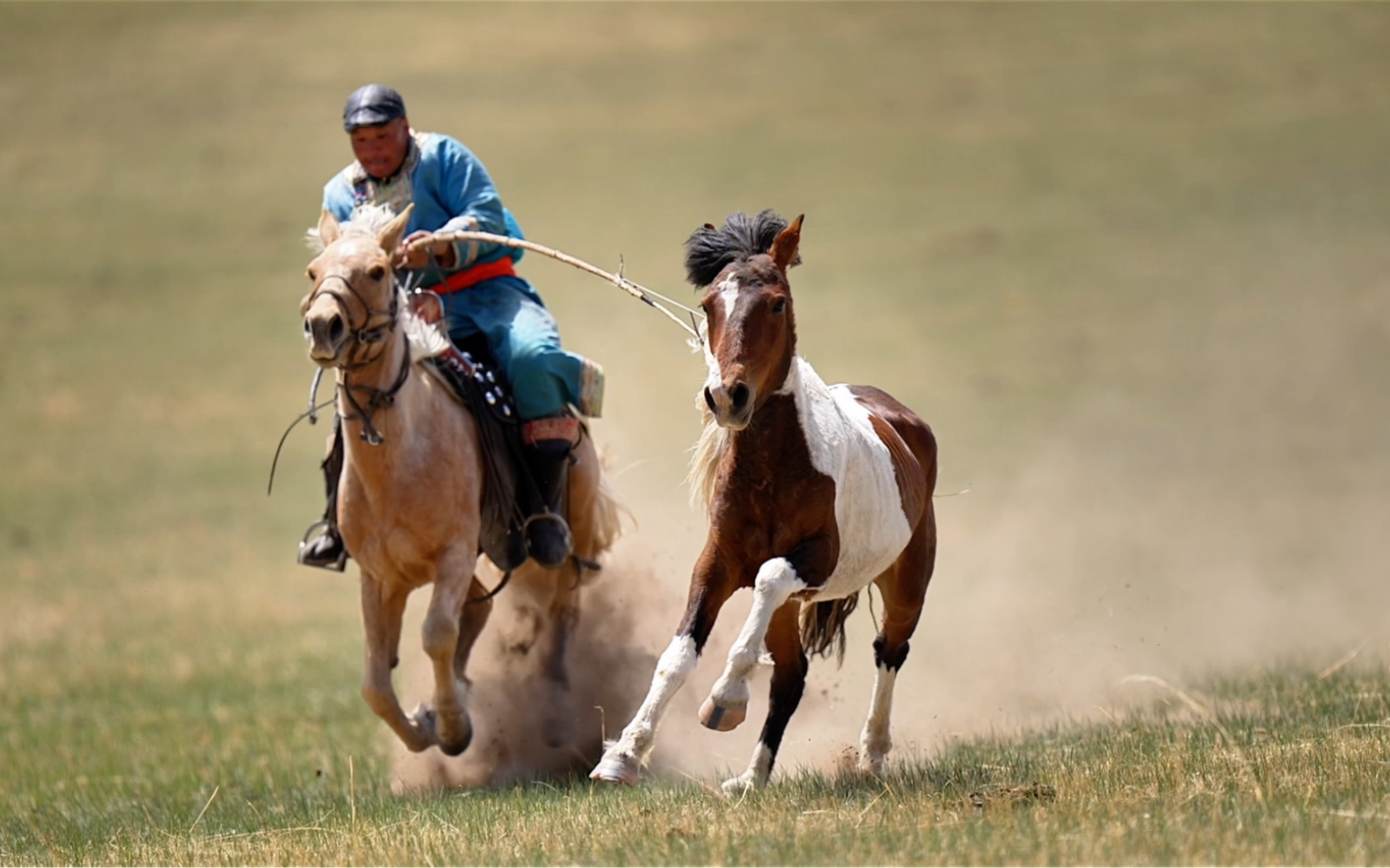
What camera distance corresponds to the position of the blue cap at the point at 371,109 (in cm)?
940

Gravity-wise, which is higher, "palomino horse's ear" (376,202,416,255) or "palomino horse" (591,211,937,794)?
"palomino horse's ear" (376,202,416,255)

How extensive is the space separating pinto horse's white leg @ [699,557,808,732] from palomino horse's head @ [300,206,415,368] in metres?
2.31

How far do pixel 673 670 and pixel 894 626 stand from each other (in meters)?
1.73

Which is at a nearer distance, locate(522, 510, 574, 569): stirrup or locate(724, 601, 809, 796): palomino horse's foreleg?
locate(724, 601, 809, 796): palomino horse's foreleg

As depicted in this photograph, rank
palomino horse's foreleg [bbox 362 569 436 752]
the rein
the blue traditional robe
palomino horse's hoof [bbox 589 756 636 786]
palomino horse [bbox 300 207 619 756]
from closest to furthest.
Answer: palomino horse's hoof [bbox 589 756 636 786], palomino horse [bbox 300 207 619 756], the rein, palomino horse's foreleg [bbox 362 569 436 752], the blue traditional robe

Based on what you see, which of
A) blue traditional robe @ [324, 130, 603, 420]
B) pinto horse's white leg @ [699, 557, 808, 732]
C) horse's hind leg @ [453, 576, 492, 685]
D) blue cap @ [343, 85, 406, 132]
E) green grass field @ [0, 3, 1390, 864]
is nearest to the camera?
pinto horse's white leg @ [699, 557, 808, 732]

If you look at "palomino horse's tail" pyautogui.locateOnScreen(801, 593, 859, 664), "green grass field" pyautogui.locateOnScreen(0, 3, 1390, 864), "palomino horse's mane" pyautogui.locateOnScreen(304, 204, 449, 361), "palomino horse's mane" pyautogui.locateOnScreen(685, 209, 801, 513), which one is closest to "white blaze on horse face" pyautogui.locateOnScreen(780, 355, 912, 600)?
"palomino horse's mane" pyautogui.locateOnScreen(685, 209, 801, 513)

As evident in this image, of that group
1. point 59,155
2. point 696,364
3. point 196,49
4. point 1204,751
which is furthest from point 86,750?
point 196,49

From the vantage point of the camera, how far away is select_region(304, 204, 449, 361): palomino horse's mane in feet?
29.2

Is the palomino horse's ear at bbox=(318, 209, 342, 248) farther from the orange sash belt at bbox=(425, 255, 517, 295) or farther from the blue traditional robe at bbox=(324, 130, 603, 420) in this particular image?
the orange sash belt at bbox=(425, 255, 517, 295)

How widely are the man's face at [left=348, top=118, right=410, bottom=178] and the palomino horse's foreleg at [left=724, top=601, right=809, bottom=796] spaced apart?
3.30 m

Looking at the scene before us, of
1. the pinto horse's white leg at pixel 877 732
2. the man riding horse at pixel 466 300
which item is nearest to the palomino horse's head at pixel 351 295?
the man riding horse at pixel 466 300

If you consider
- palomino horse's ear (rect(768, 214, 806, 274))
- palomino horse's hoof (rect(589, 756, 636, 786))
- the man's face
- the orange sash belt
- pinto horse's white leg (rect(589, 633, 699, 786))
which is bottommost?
palomino horse's hoof (rect(589, 756, 636, 786))

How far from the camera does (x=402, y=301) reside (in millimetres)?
8898
